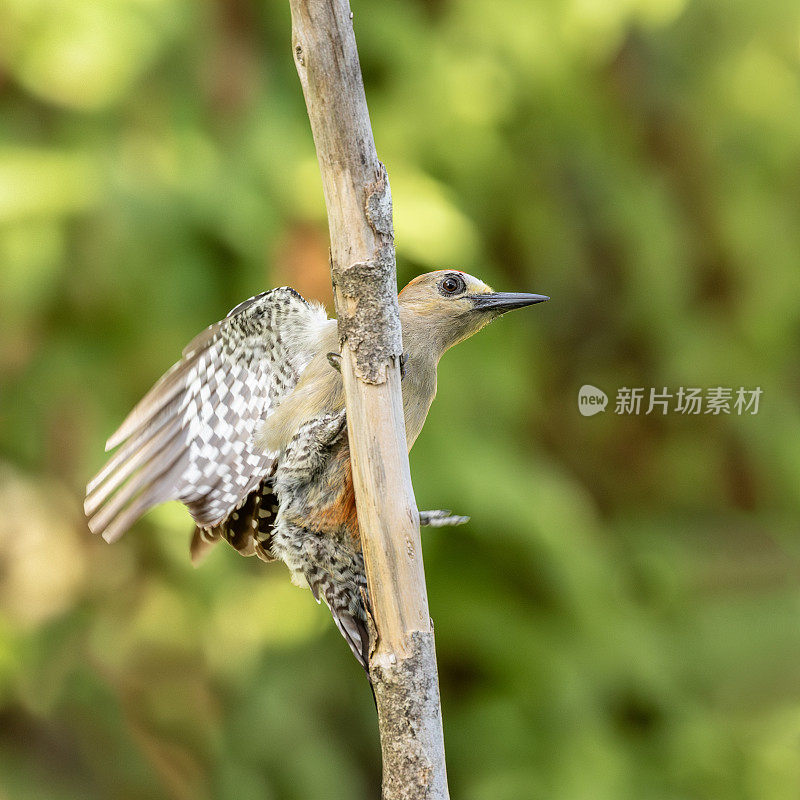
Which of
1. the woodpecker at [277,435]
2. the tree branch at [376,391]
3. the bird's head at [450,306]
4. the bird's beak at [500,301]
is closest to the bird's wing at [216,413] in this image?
the woodpecker at [277,435]

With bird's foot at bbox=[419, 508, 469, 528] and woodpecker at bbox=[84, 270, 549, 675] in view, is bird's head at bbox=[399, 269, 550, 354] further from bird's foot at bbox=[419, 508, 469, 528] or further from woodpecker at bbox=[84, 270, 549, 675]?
bird's foot at bbox=[419, 508, 469, 528]

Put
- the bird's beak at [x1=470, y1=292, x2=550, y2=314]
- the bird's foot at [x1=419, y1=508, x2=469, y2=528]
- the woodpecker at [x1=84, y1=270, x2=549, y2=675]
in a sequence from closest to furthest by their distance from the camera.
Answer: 1. the bird's foot at [x1=419, y1=508, x2=469, y2=528]
2. the woodpecker at [x1=84, y1=270, x2=549, y2=675]
3. the bird's beak at [x1=470, y1=292, x2=550, y2=314]

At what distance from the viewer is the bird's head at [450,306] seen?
270 cm

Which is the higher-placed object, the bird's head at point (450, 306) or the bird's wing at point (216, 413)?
the bird's head at point (450, 306)

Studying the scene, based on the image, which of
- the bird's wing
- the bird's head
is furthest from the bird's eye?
the bird's wing

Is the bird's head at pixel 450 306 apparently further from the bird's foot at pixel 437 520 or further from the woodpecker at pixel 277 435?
the bird's foot at pixel 437 520

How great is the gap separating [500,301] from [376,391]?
0.85 metres

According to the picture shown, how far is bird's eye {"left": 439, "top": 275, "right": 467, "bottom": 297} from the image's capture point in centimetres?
276

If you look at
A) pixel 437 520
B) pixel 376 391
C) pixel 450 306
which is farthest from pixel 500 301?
pixel 376 391

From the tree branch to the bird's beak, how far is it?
0.77 m

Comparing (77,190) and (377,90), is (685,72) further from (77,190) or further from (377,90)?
(77,190)

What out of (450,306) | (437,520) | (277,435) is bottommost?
(437,520)

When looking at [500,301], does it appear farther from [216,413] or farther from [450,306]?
[216,413]

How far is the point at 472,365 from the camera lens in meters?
4.42
